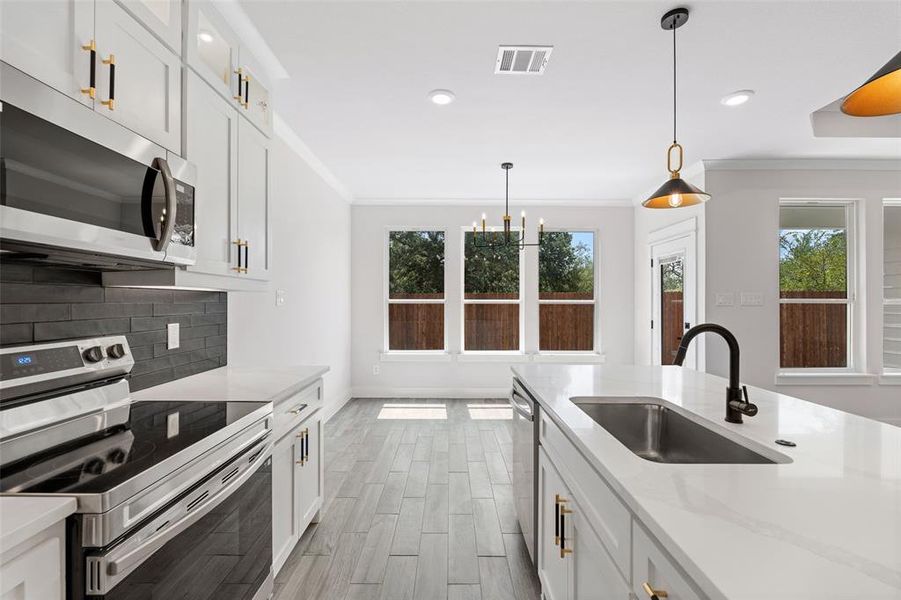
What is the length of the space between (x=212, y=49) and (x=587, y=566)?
2426 mm

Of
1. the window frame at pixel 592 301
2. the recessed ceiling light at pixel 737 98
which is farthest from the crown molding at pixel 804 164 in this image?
the window frame at pixel 592 301

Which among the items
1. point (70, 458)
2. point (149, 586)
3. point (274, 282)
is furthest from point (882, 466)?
point (274, 282)

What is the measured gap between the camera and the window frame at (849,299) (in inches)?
173

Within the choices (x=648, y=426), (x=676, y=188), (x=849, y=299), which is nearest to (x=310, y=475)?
(x=648, y=426)

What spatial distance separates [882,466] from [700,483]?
1.62 ft

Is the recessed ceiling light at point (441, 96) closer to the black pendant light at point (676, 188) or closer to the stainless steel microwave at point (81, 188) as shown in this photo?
the black pendant light at point (676, 188)

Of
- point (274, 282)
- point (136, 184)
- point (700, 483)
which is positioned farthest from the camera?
point (274, 282)

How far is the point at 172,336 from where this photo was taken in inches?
83.8

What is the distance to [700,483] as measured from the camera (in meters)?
0.95

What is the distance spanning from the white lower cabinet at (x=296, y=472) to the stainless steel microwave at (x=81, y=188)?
880mm

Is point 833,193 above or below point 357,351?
above

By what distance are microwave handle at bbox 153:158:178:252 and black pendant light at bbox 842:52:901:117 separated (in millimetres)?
1890

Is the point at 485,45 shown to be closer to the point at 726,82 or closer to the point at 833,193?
the point at 726,82

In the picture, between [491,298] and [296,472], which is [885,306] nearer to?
[491,298]
